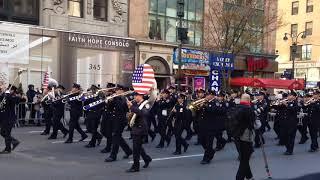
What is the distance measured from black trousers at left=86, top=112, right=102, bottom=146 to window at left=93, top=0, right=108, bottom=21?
Answer: 57.7 ft

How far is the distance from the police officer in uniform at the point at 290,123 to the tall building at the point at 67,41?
16.1 metres

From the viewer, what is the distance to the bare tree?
32594 mm

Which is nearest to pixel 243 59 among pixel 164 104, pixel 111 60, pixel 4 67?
pixel 111 60

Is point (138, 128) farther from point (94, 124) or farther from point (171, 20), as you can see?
point (171, 20)

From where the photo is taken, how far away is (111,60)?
108 ft

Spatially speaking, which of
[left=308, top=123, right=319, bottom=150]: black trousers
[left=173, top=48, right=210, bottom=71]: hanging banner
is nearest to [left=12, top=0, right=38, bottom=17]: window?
[left=173, top=48, right=210, bottom=71]: hanging banner

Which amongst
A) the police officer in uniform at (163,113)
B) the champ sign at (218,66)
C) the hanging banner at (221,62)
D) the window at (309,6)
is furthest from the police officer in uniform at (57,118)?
the window at (309,6)

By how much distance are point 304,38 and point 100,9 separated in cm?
3414

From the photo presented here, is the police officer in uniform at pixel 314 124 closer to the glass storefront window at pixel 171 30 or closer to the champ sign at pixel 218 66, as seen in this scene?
the champ sign at pixel 218 66

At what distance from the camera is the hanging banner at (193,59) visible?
36312 millimetres

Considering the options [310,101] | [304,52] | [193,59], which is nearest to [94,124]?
[310,101]

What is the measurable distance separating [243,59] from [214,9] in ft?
24.5

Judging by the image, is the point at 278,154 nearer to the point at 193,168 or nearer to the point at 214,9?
the point at 193,168

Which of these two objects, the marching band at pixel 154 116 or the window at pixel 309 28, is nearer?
the marching band at pixel 154 116
